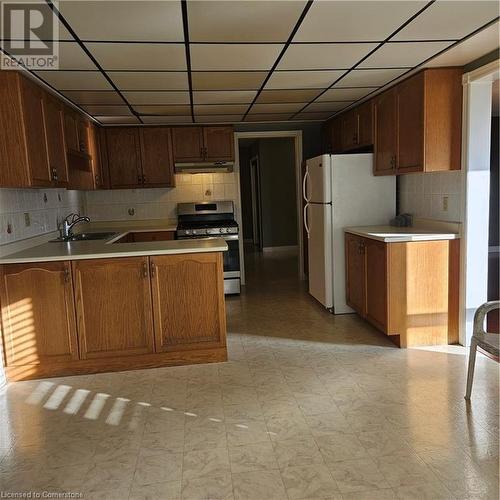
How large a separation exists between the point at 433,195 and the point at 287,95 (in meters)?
1.58

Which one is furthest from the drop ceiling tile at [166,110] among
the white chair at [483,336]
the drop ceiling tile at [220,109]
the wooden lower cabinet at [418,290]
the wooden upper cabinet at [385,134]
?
the white chair at [483,336]

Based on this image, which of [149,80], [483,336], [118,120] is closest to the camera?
[483,336]

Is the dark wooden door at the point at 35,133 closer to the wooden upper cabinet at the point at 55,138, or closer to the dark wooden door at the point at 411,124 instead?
the wooden upper cabinet at the point at 55,138

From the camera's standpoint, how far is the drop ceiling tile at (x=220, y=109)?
4430 millimetres

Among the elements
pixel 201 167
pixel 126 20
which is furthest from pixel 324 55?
pixel 201 167

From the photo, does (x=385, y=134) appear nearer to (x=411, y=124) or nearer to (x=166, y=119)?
(x=411, y=124)

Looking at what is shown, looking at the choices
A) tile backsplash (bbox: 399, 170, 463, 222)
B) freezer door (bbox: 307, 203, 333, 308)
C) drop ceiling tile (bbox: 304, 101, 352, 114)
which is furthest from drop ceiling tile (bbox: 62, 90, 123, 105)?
tile backsplash (bbox: 399, 170, 463, 222)

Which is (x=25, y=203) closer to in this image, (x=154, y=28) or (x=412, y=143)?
(x=154, y=28)

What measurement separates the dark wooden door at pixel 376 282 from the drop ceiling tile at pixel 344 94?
4.40 feet

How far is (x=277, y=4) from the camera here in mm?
2109

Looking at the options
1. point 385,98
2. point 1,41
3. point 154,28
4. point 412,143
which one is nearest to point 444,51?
point 412,143

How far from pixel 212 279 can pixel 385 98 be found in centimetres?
230

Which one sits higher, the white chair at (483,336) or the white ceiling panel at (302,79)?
the white ceiling panel at (302,79)

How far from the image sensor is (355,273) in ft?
13.8
